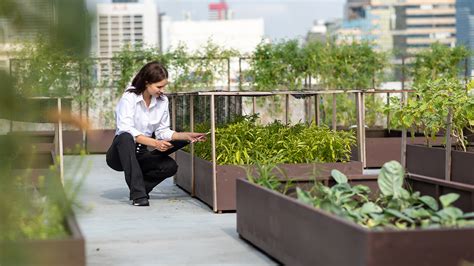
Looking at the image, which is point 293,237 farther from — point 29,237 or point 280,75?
point 280,75

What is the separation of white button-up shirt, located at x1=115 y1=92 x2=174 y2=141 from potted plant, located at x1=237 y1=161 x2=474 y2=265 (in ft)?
6.73

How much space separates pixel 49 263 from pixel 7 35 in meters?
0.53

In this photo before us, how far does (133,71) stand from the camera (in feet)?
48.3

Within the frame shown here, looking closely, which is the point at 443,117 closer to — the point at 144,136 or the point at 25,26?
the point at 144,136

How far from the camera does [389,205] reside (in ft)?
15.9

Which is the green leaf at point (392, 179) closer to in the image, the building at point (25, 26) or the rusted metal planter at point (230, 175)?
the rusted metal planter at point (230, 175)

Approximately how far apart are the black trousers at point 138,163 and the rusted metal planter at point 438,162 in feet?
7.43

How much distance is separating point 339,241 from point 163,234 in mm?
2269

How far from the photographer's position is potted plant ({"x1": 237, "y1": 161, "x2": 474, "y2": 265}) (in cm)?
379

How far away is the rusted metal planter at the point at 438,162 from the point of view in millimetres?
7727

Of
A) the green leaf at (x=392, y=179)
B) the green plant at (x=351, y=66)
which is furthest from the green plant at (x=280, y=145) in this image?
the green plant at (x=351, y=66)

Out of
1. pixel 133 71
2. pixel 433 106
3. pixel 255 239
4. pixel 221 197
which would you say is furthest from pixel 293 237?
pixel 133 71

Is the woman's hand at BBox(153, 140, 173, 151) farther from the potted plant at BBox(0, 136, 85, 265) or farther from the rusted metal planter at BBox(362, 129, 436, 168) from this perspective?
the potted plant at BBox(0, 136, 85, 265)

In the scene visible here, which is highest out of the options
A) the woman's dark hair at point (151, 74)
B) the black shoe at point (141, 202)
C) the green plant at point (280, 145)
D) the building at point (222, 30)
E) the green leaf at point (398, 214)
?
the building at point (222, 30)
